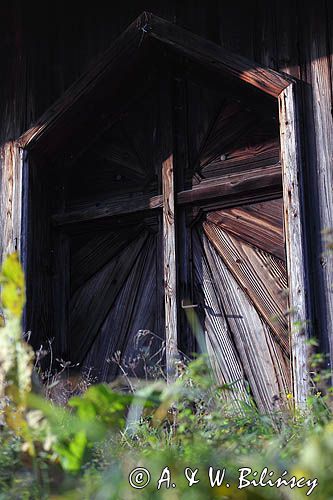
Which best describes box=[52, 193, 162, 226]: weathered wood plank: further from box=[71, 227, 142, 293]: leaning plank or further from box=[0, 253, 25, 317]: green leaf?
box=[0, 253, 25, 317]: green leaf

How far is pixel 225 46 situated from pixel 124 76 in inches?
33.6

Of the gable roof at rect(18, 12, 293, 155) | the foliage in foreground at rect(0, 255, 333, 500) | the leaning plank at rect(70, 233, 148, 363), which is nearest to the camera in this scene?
the foliage in foreground at rect(0, 255, 333, 500)

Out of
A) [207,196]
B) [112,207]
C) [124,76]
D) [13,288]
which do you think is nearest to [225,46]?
[124,76]

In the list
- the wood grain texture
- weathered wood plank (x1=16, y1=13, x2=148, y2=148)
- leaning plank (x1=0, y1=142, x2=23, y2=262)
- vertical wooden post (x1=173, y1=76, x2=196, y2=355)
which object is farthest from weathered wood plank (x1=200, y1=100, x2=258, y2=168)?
leaning plank (x1=0, y1=142, x2=23, y2=262)

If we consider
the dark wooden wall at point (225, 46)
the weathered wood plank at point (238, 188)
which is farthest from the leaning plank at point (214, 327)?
the dark wooden wall at point (225, 46)

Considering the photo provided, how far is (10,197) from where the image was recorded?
5.20 metres

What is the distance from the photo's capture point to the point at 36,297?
5.04 metres

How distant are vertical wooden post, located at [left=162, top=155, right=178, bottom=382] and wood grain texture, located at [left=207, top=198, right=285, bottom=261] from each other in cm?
35

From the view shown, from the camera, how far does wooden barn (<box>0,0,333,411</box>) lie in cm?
402

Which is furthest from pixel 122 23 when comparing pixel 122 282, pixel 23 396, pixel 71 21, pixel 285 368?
pixel 23 396

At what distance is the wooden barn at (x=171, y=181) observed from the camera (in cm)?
402

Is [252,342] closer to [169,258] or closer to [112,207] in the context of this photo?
[169,258]

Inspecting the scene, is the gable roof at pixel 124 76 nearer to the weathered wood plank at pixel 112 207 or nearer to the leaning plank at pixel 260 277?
the weathered wood plank at pixel 112 207

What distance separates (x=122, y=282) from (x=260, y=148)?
4.44ft
